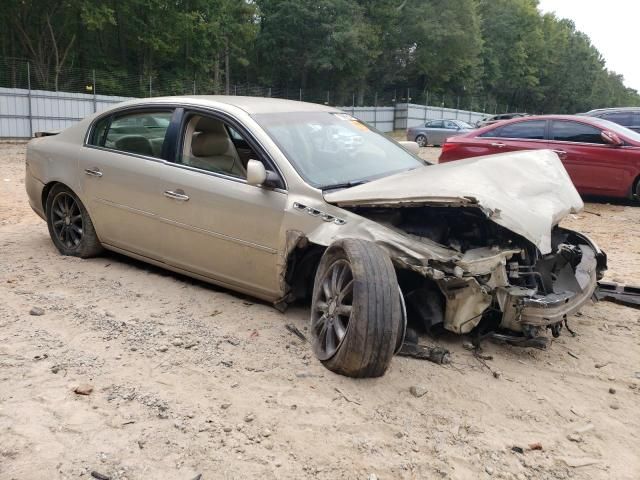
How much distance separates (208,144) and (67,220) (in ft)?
5.60

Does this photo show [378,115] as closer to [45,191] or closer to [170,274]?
[45,191]

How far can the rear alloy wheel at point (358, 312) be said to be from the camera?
10.4 feet

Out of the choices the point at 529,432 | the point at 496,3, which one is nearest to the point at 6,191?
the point at 529,432

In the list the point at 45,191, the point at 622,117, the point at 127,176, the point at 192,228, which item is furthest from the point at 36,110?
the point at 192,228

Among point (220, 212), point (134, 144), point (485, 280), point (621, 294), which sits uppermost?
point (134, 144)

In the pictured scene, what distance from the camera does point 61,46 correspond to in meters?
31.5

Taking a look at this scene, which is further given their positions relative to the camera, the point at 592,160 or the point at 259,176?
the point at 592,160

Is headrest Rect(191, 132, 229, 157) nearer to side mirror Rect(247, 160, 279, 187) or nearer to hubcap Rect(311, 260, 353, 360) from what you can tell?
side mirror Rect(247, 160, 279, 187)

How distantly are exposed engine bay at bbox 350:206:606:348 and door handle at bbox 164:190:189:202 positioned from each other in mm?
1342

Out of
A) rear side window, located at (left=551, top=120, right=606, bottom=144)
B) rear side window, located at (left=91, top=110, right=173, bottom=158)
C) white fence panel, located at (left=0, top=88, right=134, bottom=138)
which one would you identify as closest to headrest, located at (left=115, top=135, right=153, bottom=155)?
rear side window, located at (left=91, top=110, right=173, bottom=158)

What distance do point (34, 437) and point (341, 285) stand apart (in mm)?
1679

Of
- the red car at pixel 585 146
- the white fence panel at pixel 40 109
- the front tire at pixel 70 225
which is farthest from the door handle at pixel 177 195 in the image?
the white fence panel at pixel 40 109

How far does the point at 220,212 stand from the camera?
14.1 feet

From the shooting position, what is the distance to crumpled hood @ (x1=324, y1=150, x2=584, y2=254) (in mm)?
3484
